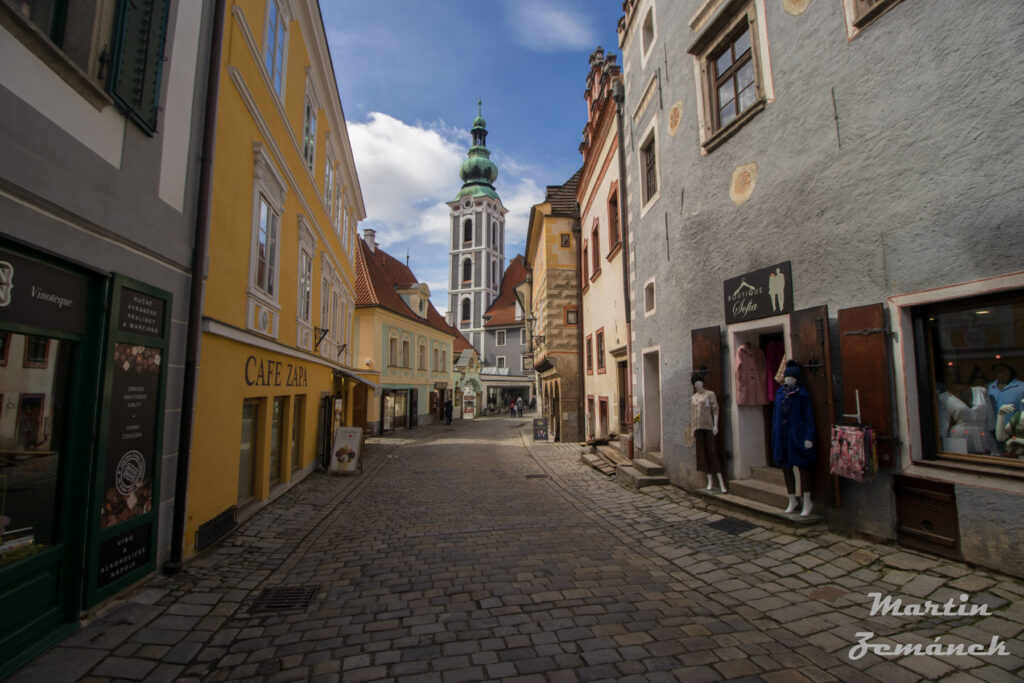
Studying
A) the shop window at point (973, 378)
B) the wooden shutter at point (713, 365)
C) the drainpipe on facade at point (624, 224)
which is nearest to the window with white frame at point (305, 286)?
the drainpipe on facade at point (624, 224)

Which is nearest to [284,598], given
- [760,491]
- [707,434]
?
[760,491]

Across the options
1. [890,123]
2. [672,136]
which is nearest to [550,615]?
[890,123]

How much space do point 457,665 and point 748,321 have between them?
6005 millimetres

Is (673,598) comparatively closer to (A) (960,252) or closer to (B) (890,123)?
(A) (960,252)

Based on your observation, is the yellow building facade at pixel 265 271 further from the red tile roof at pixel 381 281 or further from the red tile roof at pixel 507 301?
the red tile roof at pixel 507 301

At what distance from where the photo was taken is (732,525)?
257 inches

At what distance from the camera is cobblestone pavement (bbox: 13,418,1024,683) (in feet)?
10.8

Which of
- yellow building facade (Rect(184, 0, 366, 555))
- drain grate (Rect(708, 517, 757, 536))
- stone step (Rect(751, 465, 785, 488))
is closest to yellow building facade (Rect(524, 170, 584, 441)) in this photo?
yellow building facade (Rect(184, 0, 366, 555))

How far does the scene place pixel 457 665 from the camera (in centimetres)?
333

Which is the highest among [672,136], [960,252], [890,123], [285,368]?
[672,136]

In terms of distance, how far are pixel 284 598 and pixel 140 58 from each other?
16.6 ft

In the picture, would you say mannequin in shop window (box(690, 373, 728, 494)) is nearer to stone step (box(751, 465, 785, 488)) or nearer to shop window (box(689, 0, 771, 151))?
stone step (box(751, 465, 785, 488))

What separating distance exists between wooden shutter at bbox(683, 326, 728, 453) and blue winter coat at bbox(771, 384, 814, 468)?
1.57 m

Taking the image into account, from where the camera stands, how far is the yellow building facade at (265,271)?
604cm
